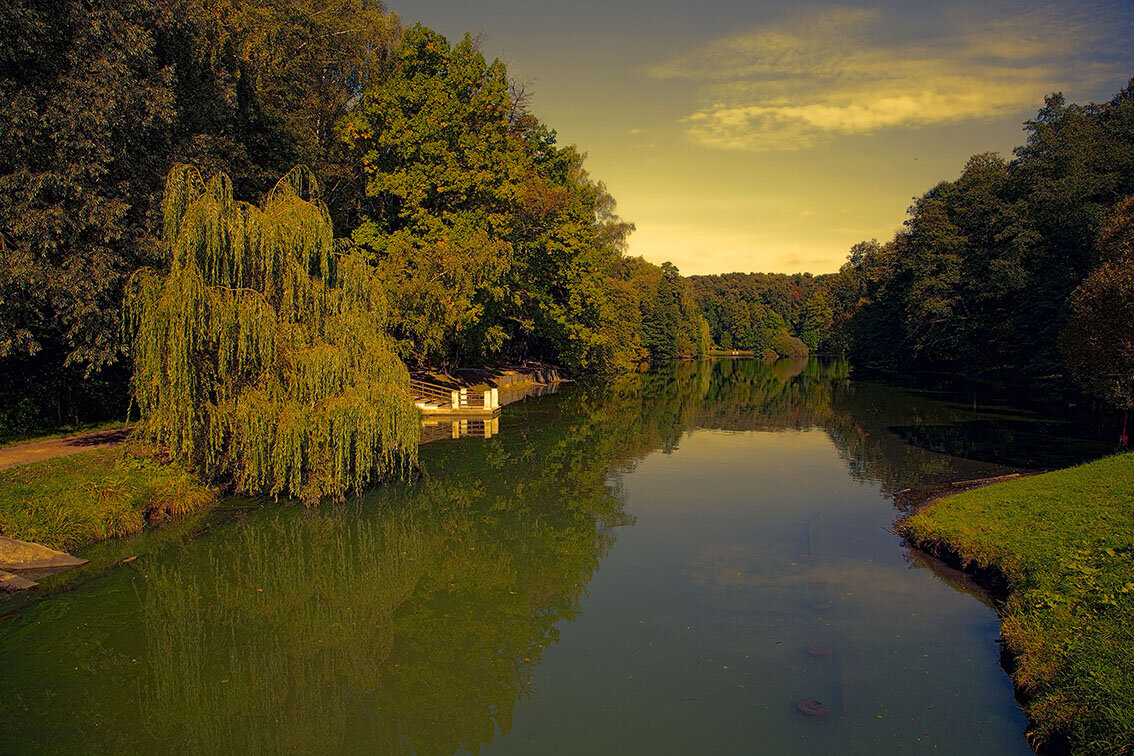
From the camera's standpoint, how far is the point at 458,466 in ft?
74.1

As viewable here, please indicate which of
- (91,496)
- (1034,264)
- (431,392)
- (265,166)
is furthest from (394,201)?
(1034,264)

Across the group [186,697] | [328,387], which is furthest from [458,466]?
[186,697]

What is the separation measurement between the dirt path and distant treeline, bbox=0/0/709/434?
197cm

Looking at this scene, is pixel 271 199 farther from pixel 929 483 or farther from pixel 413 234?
pixel 929 483

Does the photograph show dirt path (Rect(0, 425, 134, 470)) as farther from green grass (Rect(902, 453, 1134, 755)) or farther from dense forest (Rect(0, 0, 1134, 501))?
green grass (Rect(902, 453, 1134, 755))

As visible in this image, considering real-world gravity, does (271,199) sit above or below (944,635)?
above

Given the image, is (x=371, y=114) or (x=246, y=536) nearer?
(x=246, y=536)

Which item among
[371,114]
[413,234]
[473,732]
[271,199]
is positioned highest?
[371,114]

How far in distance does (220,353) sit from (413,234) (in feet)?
70.8

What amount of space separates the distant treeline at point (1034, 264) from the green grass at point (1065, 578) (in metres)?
8.23

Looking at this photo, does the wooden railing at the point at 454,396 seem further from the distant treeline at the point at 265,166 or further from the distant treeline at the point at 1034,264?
the distant treeline at the point at 1034,264

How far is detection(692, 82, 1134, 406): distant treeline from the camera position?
23.3 metres

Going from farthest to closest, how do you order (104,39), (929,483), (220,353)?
(929,483) < (104,39) < (220,353)

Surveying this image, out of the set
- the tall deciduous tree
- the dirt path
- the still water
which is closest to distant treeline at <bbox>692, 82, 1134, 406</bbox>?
the tall deciduous tree
